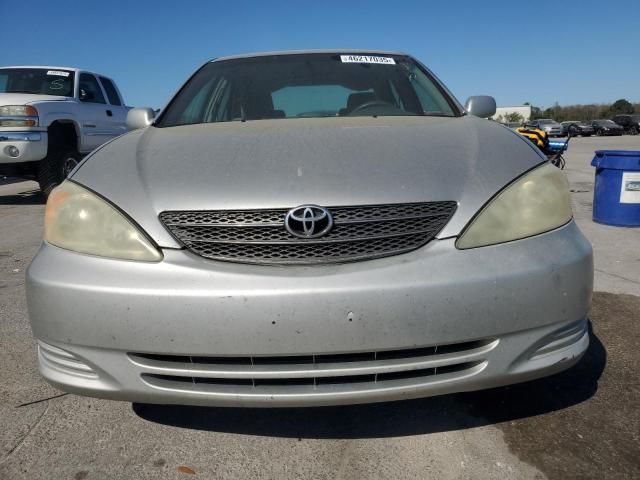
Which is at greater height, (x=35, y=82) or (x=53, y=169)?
(x=35, y=82)

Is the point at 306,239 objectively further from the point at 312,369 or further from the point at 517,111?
the point at 517,111

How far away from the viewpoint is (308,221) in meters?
1.53

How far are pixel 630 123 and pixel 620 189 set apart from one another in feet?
145

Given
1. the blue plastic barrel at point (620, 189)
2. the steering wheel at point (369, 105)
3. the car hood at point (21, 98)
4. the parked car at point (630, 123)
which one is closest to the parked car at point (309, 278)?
the steering wheel at point (369, 105)

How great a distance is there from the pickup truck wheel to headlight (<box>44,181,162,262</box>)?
253 inches

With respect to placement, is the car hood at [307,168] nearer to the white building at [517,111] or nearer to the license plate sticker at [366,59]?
the license plate sticker at [366,59]

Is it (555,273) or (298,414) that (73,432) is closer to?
(298,414)

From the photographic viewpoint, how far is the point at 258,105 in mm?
2697

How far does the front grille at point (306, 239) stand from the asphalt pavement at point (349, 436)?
0.71m

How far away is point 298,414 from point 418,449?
18.6 inches

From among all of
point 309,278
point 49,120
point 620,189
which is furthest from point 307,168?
point 49,120

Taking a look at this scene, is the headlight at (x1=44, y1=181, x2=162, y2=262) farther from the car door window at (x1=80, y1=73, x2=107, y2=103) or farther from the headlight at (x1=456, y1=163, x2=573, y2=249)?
the car door window at (x1=80, y1=73, x2=107, y2=103)

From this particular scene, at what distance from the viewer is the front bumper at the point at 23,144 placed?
6793 millimetres

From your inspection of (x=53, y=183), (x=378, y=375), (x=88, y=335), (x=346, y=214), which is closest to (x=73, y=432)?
(x=88, y=335)
